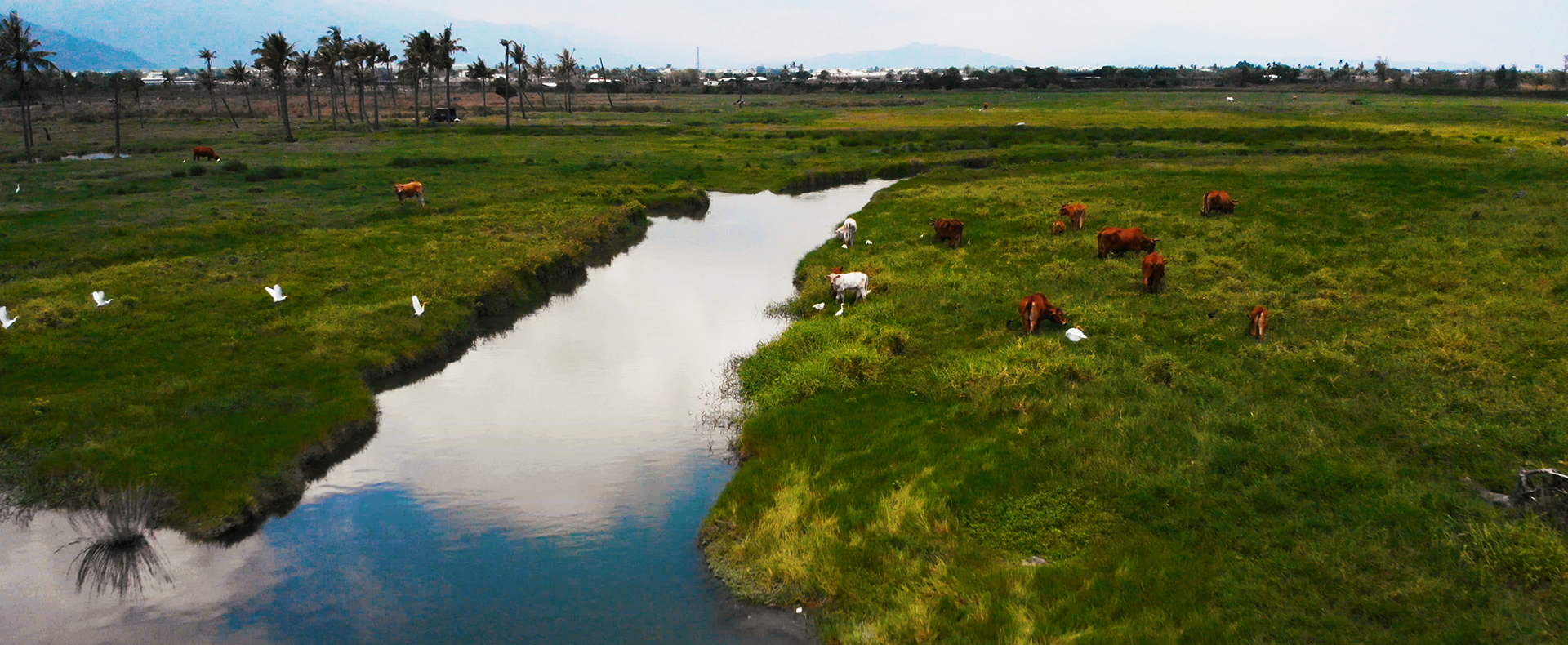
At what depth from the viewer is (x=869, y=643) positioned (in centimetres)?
841

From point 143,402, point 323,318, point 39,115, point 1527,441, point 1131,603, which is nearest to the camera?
point 1131,603

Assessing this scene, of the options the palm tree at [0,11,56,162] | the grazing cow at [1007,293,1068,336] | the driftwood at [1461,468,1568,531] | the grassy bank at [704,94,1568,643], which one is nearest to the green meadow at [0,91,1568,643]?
the grassy bank at [704,94,1568,643]

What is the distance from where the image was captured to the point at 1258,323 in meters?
15.2

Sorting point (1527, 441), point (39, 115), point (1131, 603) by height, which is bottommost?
point (1131, 603)

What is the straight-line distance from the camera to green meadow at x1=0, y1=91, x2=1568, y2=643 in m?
8.66

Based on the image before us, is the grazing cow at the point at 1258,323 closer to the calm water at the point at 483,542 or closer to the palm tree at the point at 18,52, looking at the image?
the calm water at the point at 483,542

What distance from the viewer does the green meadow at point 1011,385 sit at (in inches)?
341

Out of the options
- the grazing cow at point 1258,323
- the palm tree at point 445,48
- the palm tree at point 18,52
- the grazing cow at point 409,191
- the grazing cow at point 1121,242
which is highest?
the palm tree at point 445,48

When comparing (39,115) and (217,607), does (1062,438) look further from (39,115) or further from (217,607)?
(39,115)

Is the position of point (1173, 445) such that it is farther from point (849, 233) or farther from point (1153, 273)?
point (849, 233)

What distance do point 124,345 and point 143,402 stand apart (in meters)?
3.63

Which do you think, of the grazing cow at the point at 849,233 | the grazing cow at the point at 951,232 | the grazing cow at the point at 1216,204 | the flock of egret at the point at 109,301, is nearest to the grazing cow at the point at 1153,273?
the grazing cow at the point at 951,232

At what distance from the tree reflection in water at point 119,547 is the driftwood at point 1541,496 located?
15.7m

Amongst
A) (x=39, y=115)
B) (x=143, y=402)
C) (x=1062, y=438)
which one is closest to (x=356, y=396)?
(x=143, y=402)
